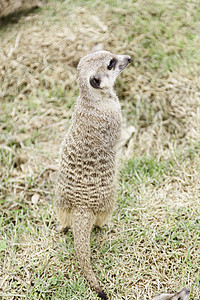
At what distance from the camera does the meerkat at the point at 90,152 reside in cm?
202

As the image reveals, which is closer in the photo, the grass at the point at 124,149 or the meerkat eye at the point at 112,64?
the meerkat eye at the point at 112,64

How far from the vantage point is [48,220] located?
2.56 meters

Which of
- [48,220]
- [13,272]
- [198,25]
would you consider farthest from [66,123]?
[198,25]

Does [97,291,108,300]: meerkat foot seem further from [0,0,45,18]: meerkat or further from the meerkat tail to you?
[0,0,45,18]: meerkat

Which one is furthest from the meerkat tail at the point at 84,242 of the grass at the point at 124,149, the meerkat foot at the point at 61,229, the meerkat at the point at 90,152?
the meerkat foot at the point at 61,229

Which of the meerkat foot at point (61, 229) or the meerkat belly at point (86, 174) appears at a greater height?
the meerkat belly at point (86, 174)

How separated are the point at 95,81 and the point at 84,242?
1.01 m

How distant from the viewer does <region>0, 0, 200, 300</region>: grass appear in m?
2.29

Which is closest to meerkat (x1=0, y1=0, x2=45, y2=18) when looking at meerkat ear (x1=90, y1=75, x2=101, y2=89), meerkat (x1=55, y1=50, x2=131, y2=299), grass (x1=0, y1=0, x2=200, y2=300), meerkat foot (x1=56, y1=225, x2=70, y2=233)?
grass (x1=0, y1=0, x2=200, y2=300)

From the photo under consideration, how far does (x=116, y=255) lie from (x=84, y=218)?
48 centimetres

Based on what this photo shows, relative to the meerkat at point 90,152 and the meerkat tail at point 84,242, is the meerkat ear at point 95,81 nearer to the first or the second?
the meerkat at point 90,152

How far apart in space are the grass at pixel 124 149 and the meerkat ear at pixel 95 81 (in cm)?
105

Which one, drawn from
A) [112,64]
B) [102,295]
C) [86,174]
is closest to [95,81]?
[112,64]

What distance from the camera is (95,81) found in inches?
76.6
